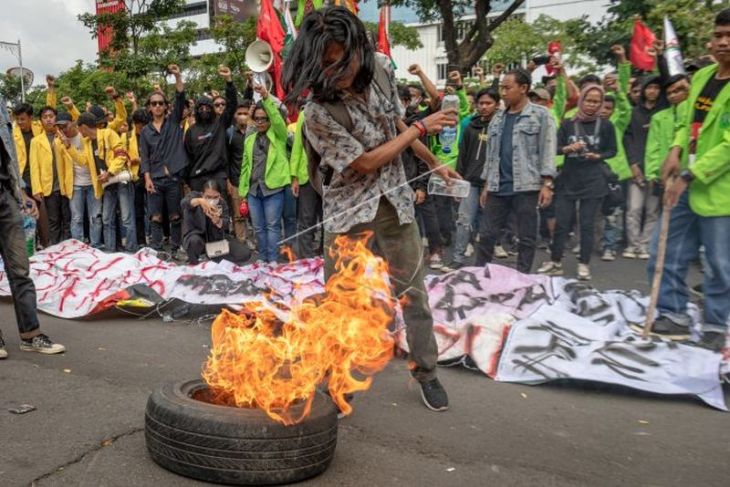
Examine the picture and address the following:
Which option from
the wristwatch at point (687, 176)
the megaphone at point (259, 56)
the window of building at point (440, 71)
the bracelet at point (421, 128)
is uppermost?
the window of building at point (440, 71)

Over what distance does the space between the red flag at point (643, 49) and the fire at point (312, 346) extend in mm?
7464

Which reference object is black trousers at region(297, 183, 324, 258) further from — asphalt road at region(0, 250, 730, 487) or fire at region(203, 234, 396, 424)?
fire at region(203, 234, 396, 424)

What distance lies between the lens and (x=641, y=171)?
8625 mm

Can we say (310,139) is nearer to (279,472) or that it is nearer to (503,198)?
(279,472)

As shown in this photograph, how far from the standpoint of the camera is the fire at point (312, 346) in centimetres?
305

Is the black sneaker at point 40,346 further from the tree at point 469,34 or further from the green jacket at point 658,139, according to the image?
the tree at point 469,34

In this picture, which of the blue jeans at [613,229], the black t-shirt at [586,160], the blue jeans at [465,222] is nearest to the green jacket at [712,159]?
the black t-shirt at [586,160]

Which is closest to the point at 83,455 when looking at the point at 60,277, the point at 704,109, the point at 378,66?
the point at 378,66

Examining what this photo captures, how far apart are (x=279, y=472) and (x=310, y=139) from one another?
1642 millimetres

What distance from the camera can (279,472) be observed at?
283 cm

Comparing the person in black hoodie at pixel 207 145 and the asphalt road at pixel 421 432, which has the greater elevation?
the person in black hoodie at pixel 207 145

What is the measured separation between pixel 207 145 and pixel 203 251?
2.17 meters

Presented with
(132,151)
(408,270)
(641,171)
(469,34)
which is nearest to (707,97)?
(408,270)

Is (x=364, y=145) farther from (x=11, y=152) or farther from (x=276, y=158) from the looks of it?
(x=276, y=158)
